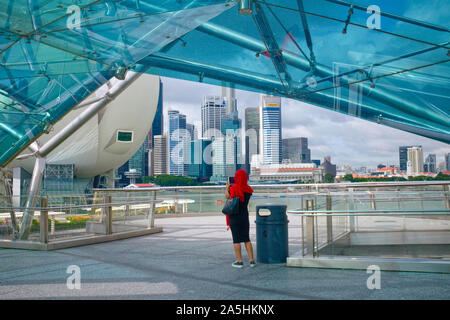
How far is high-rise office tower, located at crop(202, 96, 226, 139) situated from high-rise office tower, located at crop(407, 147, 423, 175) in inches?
5569

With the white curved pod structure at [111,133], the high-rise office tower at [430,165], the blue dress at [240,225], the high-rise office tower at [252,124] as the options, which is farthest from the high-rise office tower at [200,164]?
the blue dress at [240,225]

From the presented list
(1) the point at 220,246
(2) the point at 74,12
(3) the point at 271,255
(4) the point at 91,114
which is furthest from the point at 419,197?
(4) the point at 91,114

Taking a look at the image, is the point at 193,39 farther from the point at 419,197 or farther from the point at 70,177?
the point at 70,177

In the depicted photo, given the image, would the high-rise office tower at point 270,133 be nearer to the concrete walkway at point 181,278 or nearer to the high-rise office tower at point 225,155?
the high-rise office tower at point 225,155

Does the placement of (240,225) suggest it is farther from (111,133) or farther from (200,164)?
(200,164)

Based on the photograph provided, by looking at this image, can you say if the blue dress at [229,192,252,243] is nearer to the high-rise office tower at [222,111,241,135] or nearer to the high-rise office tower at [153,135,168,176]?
the high-rise office tower at [222,111,241,135]

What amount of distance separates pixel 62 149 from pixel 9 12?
35.1 metres

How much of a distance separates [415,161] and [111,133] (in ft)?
88.2

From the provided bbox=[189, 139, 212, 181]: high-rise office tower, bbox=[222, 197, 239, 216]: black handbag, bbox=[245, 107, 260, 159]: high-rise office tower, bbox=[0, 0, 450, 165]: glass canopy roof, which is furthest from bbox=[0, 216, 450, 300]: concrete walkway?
bbox=[245, 107, 260, 159]: high-rise office tower

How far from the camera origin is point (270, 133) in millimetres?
127812

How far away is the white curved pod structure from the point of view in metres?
36.8

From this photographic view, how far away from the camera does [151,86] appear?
40125mm

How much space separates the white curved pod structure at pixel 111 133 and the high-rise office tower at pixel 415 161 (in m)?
24.2

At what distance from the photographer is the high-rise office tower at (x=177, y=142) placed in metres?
173
